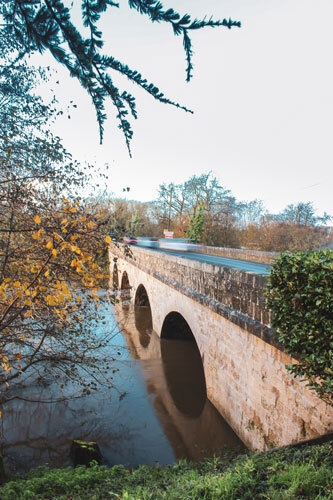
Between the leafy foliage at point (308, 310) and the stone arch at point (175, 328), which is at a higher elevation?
the leafy foliage at point (308, 310)

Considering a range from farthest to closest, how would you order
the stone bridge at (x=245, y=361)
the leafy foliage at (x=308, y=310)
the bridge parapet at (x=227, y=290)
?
the bridge parapet at (x=227, y=290), the stone bridge at (x=245, y=361), the leafy foliage at (x=308, y=310)

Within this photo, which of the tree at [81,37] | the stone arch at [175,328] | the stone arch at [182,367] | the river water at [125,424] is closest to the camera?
the tree at [81,37]

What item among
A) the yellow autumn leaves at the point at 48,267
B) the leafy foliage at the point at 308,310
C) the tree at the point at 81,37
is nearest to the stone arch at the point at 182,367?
the yellow autumn leaves at the point at 48,267

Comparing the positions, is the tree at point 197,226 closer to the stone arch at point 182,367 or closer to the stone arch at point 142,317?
the stone arch at point 142,317

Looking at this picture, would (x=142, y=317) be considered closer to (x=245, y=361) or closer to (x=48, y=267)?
(x=245, y=361)

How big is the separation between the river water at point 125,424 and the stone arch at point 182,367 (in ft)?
0.10

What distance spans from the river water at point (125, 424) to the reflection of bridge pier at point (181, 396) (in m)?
0.02

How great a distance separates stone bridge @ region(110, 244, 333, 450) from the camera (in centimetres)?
412

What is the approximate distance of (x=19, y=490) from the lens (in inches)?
135

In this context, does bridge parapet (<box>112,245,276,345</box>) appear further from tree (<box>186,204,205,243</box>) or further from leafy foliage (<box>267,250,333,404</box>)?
tree (<box>186,204,205,243</box>)

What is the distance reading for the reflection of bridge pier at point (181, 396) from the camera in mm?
6277

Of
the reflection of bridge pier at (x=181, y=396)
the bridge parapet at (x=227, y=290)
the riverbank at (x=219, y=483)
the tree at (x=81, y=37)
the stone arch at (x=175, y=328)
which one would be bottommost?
the reflection of bridge pier at (x=181, y=396)

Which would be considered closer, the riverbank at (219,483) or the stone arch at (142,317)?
the riverbank at (219,483)

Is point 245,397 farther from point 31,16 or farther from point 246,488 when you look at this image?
point 31,16
